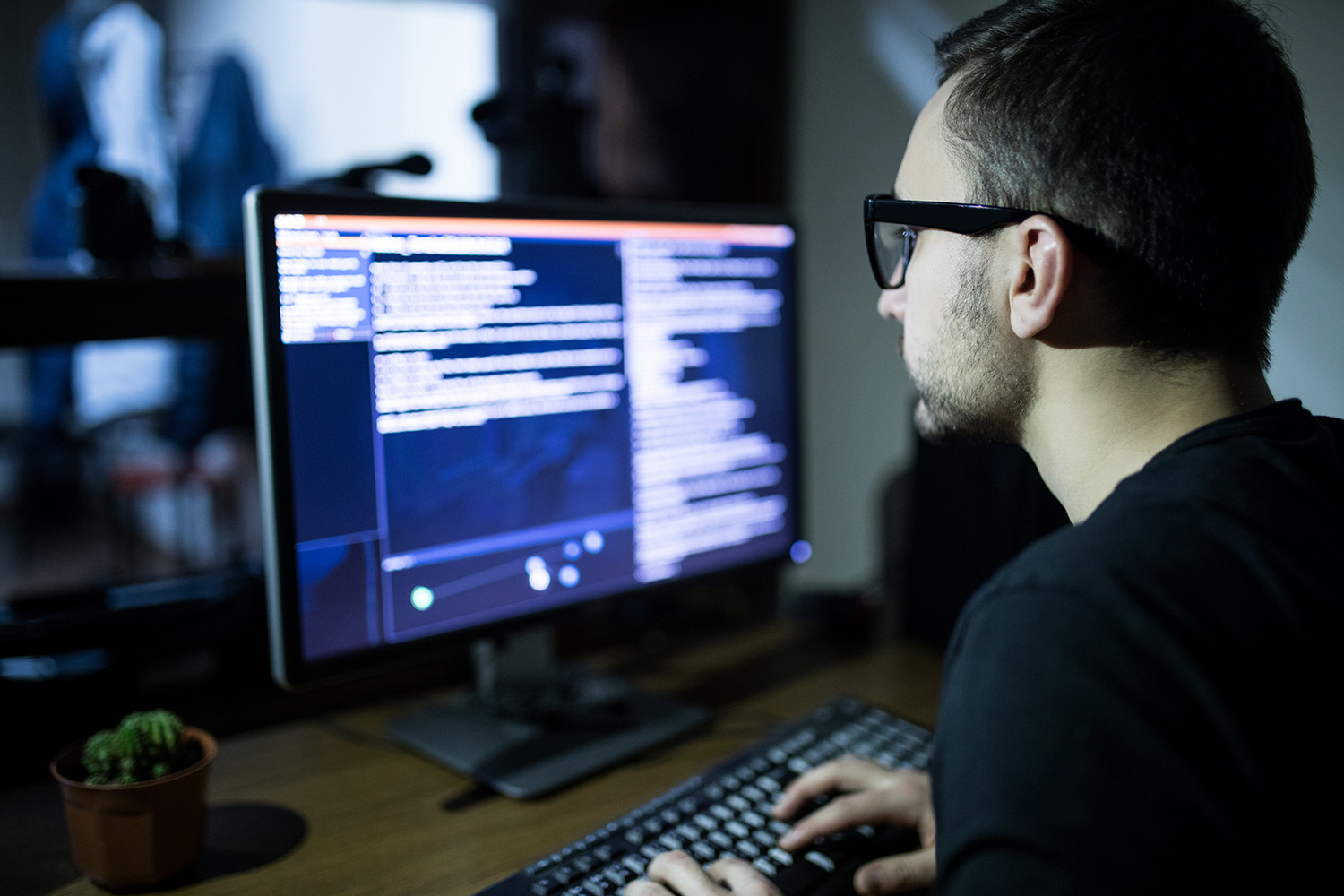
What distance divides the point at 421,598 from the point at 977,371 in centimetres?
55

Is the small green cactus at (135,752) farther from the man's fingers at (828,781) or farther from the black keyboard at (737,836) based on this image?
the man's fingers at (828,781)

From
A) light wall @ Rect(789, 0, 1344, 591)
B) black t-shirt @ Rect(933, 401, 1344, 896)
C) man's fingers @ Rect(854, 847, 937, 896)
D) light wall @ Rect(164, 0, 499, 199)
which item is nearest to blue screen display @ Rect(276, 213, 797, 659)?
man's fingers @ Rect(854, 847, 937, 896)

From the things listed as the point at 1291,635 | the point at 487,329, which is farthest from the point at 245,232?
the point at 1291,635

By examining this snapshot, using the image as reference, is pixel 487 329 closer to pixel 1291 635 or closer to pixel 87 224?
pixel 87 224

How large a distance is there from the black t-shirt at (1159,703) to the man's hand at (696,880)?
214 millimetres

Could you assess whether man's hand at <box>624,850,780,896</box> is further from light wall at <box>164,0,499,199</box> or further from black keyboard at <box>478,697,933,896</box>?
light wall at <box>164,0,499,199</box>

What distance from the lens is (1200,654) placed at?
1.63 feet

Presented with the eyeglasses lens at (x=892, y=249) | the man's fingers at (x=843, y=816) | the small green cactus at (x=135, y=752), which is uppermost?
the eyeglasses lens at (x=892, y=249)

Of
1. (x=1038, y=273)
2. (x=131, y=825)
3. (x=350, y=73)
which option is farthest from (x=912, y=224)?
(x=350, y=73)

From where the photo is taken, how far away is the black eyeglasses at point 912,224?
2.23 feet

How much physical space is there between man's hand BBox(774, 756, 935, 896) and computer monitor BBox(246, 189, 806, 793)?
238mm

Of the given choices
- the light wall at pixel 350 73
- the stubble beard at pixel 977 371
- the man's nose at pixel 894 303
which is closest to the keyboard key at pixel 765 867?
the stubble beard at pixel 977 371

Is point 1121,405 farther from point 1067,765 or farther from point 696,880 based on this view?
point 696,880

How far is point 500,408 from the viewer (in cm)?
96
